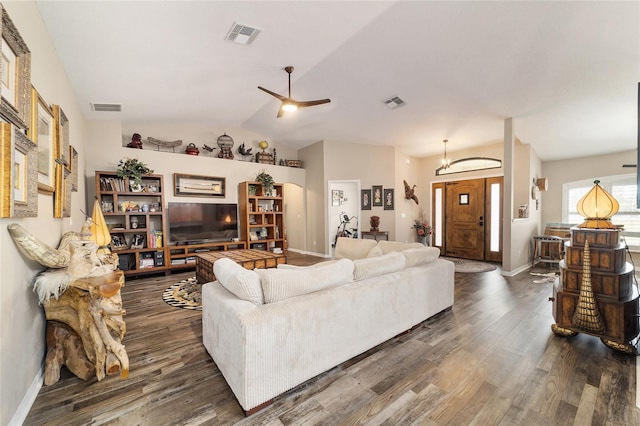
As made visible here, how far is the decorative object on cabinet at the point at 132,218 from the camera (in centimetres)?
466

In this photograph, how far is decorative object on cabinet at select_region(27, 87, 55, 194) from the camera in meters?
1.85

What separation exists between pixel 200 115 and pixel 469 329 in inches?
225

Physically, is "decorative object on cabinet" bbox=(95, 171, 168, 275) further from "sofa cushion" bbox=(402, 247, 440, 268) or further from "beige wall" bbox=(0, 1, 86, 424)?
"sofa cushion" bbox=(402, 247, 440, 268)

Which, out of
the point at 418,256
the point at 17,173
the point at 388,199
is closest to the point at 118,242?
the point at 17,173

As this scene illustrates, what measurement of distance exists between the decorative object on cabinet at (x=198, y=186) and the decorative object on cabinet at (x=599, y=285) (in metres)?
5.95

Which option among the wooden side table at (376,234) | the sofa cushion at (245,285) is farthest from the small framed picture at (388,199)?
the sofa cushion at (245,285)

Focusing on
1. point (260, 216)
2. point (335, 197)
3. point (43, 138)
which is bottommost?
point (260, 216)

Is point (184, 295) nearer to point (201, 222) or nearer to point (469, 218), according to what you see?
point (201, 222)

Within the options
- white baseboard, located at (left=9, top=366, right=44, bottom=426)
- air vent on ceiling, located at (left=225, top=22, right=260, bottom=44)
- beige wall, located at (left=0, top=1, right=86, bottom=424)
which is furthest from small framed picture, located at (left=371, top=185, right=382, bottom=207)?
white baseboard, located at (left=9, top=366, right=44, bottom=426)

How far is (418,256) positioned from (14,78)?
339 centimetres

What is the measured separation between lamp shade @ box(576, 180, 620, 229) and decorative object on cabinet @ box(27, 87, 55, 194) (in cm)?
448

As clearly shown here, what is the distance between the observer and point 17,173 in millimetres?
1542

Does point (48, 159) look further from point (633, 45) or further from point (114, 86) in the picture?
point (633, 45)

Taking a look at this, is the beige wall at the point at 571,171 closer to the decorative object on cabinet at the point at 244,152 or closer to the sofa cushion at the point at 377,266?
the sofa cushion at the point at 377,266
